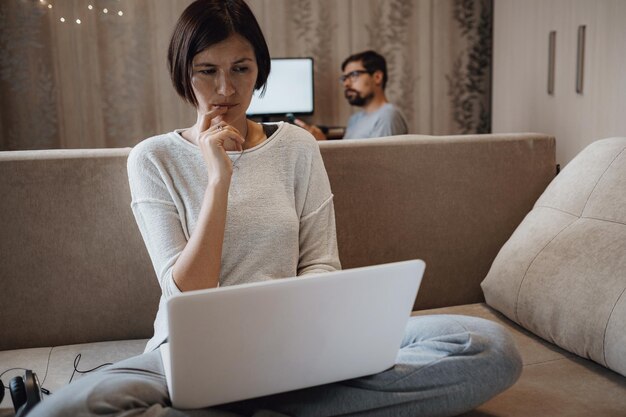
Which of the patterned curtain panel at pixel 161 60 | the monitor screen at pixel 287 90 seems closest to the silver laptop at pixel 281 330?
the monitor screen at pixel 287 90

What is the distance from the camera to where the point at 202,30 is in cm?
135

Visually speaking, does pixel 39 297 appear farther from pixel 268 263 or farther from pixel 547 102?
pixel 547 102

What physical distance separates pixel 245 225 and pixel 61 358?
0.55 metres

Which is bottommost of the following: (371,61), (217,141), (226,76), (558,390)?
(558,390)

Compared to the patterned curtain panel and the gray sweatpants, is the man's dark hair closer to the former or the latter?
the patterned curtain panel

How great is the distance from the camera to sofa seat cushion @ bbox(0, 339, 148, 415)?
139cm

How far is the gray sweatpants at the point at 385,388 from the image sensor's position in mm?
1012

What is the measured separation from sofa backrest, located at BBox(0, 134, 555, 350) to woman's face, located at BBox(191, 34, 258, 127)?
293 millimetres

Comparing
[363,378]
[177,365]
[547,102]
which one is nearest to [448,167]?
[363,378]

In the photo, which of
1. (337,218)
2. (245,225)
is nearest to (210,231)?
(245,225)

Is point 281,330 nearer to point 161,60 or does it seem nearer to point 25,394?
point 25,394

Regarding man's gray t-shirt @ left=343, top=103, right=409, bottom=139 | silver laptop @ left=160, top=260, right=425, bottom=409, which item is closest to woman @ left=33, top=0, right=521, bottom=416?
silver laptop @ left=160, top=260, right=425, bottom=409

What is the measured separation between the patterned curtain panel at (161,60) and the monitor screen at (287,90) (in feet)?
0.67

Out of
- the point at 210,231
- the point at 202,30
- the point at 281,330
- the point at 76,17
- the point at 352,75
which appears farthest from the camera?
the point at 352,75
